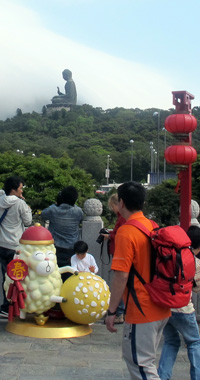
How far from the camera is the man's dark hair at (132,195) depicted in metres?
2.77

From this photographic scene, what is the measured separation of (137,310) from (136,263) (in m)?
0.26

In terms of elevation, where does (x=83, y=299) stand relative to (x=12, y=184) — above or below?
below

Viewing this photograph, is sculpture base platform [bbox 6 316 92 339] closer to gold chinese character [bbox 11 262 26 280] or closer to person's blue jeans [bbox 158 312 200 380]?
gold chinese character [bbox 11 262 26 280]

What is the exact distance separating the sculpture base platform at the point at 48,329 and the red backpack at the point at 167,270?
2.16 metres

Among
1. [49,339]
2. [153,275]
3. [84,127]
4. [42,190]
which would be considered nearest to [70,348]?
[49,339]

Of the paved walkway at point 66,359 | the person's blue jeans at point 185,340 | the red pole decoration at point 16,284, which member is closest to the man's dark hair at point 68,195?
the red pole decoration at point 16,284

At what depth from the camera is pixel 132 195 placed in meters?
2.78

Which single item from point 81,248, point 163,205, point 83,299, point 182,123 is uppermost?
point 182,123

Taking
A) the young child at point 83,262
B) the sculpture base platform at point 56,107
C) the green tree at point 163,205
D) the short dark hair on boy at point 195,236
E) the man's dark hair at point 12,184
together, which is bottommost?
the green tree at point 163,205

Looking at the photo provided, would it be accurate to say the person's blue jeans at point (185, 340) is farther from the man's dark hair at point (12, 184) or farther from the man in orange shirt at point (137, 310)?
the man's dark hair at point (12, 184)

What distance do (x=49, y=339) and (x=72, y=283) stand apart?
1.86 ft

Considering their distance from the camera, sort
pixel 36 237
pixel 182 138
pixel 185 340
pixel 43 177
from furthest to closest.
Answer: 1. pixel 43 177
2. pixel 182 138
3. pixel 36 237
4. pixel 185 340

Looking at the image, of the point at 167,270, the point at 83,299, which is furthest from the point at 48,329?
the point at 167,270

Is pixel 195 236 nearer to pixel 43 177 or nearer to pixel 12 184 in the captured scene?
pixel 12 184
